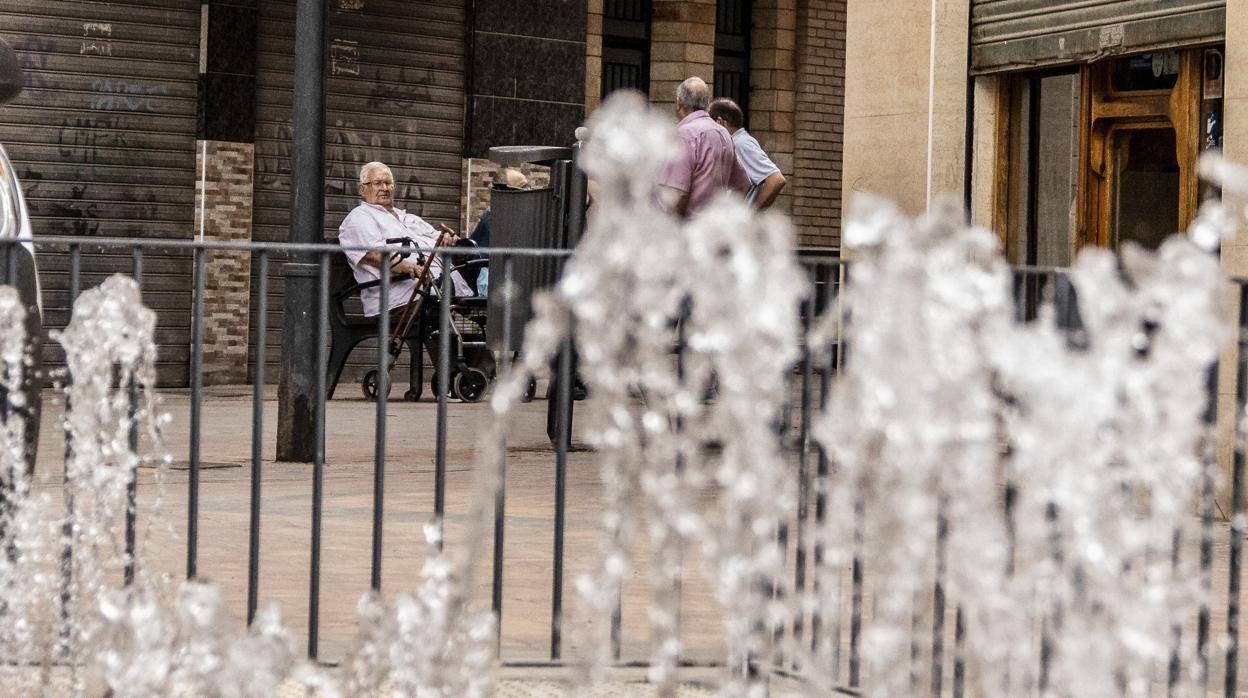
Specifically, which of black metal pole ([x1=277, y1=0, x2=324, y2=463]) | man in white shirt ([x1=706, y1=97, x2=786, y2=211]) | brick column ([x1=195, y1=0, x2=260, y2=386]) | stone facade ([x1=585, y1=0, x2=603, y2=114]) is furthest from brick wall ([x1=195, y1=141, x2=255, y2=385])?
black metal pole ([x1=277, y1=0, x2=324, y2=463])

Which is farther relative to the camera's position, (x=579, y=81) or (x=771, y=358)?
(x=579, y=81)

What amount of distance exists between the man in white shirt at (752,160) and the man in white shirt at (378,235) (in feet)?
9.80

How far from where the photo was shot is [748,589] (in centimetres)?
335

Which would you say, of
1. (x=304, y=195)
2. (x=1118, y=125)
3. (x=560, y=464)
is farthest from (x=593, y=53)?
(x=560, y=464)

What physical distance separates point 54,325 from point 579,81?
522 cm

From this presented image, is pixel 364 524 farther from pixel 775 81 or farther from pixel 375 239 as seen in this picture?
pixel 775 81

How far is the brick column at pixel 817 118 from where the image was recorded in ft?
71.8

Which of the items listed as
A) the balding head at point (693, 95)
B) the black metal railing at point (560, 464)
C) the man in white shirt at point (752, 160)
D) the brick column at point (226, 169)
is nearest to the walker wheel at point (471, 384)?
the brick column at point (226, 169)

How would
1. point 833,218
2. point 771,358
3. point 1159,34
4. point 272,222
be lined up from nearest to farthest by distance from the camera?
point 771,358, point 1159,34, point 272,222, point 833,218

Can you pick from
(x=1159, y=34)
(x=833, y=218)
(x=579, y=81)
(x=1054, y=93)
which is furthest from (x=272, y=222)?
(x=1159, y=34)

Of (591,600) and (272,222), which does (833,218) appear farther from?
(591,600)

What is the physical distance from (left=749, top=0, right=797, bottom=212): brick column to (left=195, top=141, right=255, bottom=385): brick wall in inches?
236

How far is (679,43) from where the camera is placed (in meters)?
21.1

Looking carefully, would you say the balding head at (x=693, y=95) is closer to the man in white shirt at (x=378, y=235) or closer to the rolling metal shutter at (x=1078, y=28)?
the rolling metal shutter at (x=1078, y=28)
